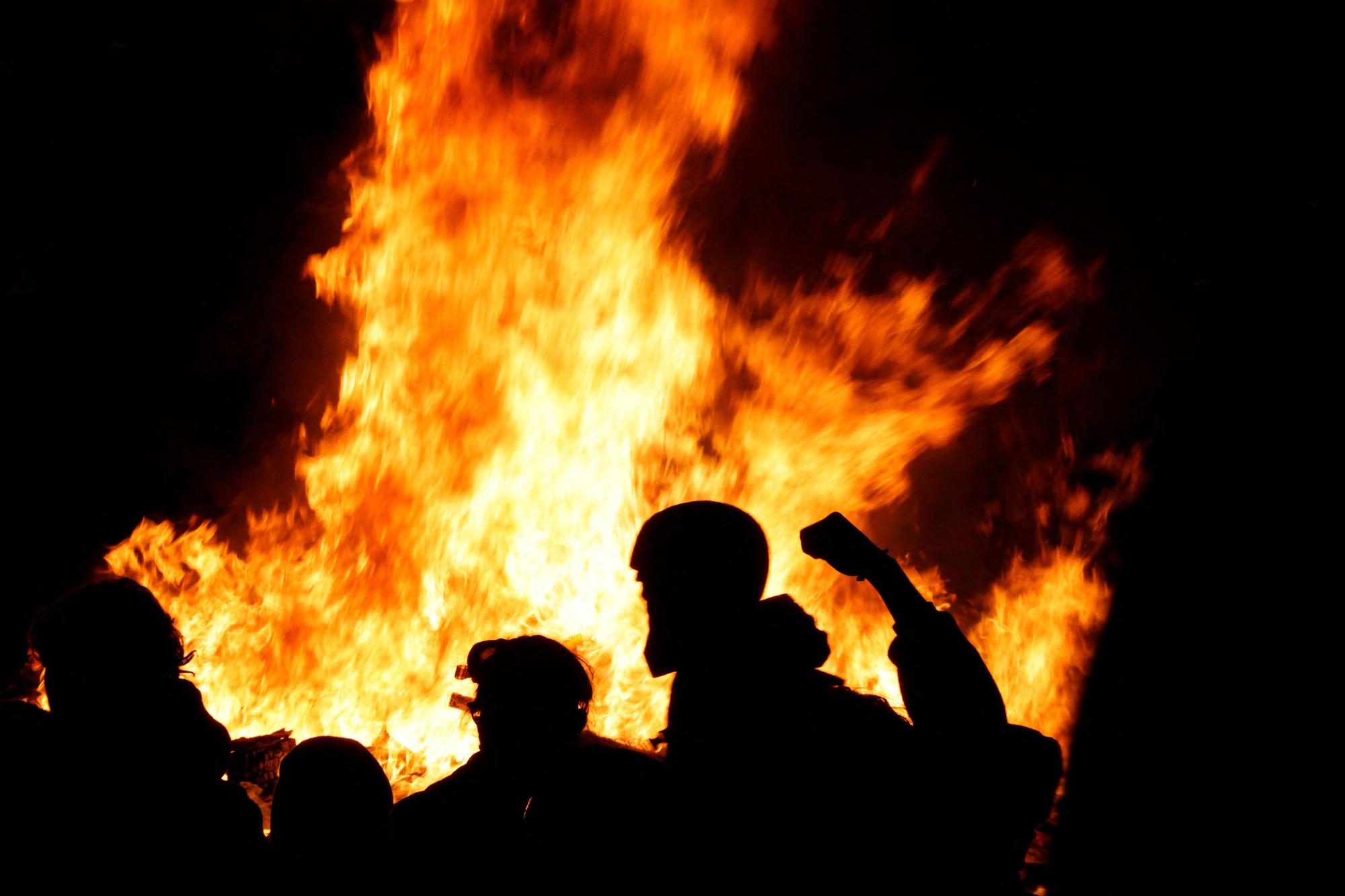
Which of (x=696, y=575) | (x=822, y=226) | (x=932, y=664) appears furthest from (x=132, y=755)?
(x=822, y=226)

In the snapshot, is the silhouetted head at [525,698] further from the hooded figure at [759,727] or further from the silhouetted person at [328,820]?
the hooded figure at [759,727]

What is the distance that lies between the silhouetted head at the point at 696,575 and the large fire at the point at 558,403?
10.4ft

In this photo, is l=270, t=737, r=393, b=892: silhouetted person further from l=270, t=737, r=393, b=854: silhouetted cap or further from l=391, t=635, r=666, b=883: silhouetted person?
l=391, t=635, r=666, b=883: silhouetted person

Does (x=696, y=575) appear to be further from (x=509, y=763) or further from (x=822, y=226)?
(x=822, y=226)

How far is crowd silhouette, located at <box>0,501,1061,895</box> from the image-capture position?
1.46 metres

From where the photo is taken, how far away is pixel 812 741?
152 cm

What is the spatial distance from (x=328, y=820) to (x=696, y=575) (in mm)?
1490

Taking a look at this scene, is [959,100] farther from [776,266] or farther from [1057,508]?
[1057,508]

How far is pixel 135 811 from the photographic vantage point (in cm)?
197

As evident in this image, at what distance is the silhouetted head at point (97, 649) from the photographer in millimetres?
2176

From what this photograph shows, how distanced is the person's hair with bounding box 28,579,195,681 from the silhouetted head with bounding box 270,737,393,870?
575 millimetres

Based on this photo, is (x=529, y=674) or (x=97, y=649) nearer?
(x=97, y=649)

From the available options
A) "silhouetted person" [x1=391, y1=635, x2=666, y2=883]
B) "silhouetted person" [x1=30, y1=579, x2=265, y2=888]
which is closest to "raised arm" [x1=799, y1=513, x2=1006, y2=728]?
"silhouetted person" [x1=391, y1=635, x2=666, y2=883]

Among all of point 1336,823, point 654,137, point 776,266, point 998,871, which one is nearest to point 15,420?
point 654,137
